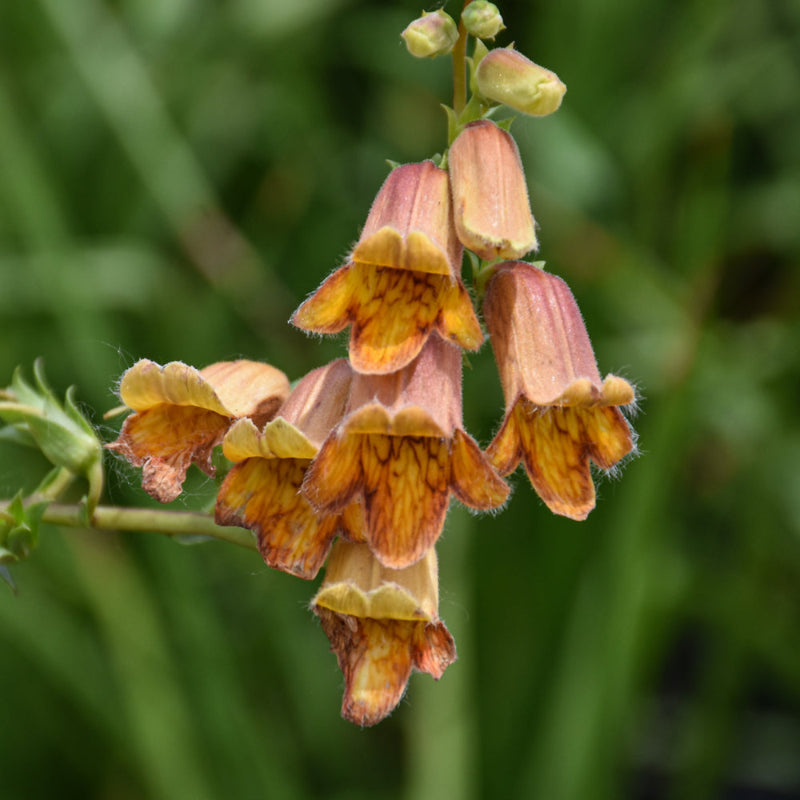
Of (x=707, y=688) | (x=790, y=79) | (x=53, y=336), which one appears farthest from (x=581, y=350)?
(x=790, y=79)

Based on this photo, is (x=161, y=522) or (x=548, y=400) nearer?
(x=548, y=400)

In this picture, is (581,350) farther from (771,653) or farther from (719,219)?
(771,653)

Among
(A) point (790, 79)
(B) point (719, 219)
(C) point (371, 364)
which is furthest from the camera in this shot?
(A) point (790, 79)

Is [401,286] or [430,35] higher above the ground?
[430,35]

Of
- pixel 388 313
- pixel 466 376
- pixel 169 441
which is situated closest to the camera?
pixel 388 313

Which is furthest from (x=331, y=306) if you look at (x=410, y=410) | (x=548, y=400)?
(x=548, y=400)

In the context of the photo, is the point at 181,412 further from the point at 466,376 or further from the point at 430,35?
the point at 466,376

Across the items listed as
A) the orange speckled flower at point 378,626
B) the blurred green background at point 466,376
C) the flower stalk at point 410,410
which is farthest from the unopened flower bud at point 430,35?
the blurred green background at point 466,376

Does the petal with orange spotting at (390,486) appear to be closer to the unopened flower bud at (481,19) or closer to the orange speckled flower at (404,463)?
the orange speckled flower at (404,463)
